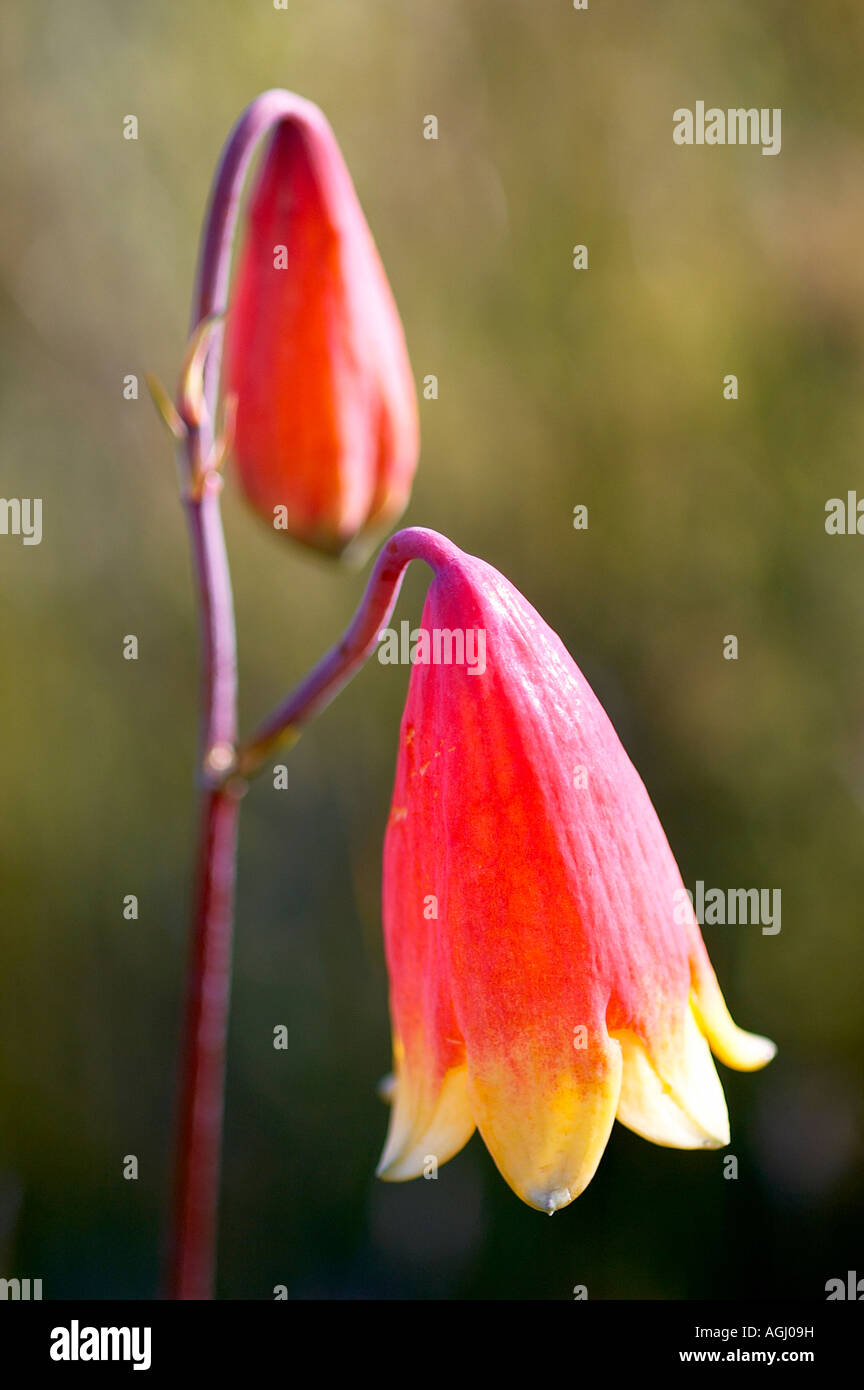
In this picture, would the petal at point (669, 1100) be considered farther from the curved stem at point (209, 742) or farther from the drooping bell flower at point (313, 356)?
the drooping bell flower at point (313, 356)

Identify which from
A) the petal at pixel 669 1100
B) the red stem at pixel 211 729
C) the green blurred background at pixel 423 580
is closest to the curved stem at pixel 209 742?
the red stem at pixel 211 729

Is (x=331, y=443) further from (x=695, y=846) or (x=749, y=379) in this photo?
(x=749, y=379)

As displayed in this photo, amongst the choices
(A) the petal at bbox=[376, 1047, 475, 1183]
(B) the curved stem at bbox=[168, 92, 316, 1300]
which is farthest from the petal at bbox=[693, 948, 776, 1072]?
(B) the curved stem at bbox=[168, 92, 316, 1300]

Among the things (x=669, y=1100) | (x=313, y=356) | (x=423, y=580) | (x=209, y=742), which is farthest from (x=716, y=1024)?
(x=423, y=580)

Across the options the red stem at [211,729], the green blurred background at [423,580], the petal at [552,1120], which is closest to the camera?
the petal at [552,1120]

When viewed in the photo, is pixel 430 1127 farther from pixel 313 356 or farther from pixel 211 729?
pixel 313 356

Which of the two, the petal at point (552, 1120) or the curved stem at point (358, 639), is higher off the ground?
the curved stem at point (358, 639)

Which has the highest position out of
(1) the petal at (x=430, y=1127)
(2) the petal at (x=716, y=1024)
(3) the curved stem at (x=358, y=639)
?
(3) the curved stem at (x=358, y=639)

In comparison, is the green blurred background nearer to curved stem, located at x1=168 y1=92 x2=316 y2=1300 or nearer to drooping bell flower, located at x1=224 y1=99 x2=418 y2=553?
curved stem, located at x1=168 y1=92 x2=316 y2=1300
